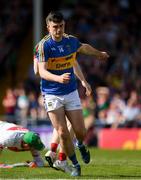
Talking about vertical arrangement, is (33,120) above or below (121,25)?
below

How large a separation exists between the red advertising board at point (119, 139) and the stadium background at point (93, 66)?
29mm

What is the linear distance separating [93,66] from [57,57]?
48.4ft

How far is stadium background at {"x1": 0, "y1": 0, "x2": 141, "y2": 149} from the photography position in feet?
79.8

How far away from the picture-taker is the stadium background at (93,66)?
79.8 ft

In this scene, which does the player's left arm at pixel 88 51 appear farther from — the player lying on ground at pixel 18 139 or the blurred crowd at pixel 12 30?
the blurred crowd at pixel 12 30

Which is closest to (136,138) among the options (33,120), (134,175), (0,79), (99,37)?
(33,120)

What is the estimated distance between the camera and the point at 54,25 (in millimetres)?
12180

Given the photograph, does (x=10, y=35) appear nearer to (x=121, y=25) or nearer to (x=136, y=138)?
(x=121, y=25)

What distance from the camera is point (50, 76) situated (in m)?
11.9

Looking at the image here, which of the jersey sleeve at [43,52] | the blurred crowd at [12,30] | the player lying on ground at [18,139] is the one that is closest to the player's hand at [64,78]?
the jersey sleeve at [43,52]

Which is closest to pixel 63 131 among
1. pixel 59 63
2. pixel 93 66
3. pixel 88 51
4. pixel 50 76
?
pixel 50 76

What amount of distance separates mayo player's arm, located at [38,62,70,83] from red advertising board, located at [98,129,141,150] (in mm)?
11590

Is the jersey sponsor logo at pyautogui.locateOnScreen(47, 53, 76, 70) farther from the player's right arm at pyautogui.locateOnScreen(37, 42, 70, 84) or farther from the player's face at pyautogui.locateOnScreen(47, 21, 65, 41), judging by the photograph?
the player's face at pyautogui.locateOnScreen(47, 21, 65, 41)

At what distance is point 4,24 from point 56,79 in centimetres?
1908
